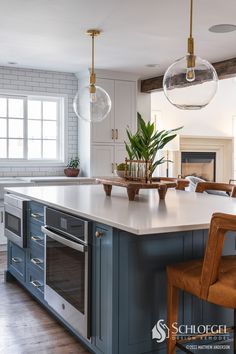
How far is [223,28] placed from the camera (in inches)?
162

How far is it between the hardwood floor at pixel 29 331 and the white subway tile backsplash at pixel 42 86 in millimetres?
2923

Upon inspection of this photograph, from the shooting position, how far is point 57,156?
6.62m

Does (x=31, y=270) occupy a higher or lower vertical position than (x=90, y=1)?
lower

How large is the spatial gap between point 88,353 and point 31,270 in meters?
1.06

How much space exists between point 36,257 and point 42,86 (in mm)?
3590

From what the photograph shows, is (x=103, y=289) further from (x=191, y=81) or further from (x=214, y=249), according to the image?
(x=191, y=81)

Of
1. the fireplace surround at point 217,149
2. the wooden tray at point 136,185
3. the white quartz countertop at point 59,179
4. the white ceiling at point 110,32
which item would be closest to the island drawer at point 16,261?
the wooden tray at point 136,185

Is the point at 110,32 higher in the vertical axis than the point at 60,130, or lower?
higher

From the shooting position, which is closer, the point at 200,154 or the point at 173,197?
the point at 173,197

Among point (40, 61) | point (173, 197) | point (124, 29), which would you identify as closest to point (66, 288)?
point (173, 197)

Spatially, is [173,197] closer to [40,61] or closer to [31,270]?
[31,270]

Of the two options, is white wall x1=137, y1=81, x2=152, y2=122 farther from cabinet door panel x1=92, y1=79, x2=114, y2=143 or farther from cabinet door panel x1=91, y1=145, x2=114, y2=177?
cabinet door panel x1=91, y1=145, x2=114, y2=177

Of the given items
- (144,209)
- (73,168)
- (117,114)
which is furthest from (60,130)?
(144,209)
